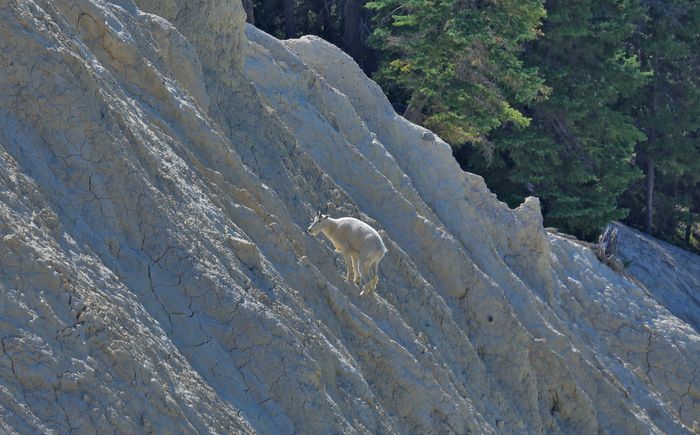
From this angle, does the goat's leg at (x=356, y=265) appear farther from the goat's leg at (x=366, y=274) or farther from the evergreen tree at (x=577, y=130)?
the evergreen tree at (x=577, y=130)

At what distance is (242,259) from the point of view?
45.2ft

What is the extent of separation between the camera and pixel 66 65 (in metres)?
13.0

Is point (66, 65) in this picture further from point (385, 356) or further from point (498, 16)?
point (498, 16)

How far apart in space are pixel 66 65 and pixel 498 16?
52.9 feet

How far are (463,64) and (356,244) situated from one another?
1263 centimetres

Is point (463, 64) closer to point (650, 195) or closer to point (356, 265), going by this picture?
point (650, 195)

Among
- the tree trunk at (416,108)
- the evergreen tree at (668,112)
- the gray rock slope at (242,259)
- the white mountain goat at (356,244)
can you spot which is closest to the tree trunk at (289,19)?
the tree trunk at (416,108)

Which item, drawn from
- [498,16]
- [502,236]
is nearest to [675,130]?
[498,16]

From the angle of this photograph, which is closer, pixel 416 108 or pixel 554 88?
pixel 416 108

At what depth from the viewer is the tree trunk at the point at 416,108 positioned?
27.7 m

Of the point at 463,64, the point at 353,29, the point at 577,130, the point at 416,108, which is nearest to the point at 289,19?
the point at 353,29

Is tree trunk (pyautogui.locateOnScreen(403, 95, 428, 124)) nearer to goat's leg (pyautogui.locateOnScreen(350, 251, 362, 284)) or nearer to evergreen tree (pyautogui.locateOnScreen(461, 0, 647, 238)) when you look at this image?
evergreen tree (pyautogui.locateOnScreen(461, 0, 647, 238))

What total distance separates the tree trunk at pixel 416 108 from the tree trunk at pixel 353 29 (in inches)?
172

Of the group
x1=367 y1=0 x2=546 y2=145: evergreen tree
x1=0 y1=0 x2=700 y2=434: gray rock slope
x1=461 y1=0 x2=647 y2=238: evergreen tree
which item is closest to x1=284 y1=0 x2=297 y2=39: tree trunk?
x1=367 y1=0 x2=546 y2=145: evergreen tree
